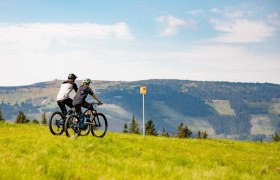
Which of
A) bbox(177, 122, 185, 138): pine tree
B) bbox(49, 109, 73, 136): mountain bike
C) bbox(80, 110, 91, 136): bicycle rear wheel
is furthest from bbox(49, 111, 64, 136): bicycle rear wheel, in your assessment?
bbox(177, 122, 185, 138): pine tree

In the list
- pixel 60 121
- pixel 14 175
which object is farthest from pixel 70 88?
pixel 14 175

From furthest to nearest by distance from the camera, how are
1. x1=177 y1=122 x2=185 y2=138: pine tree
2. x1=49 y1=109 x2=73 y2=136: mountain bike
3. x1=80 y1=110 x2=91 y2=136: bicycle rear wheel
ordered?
x1=177 y1=122 x2=185 y2=138: pine tree, x1=80 y1=110 x2=91 y2=136: bicycle rear wheel, x1=49 y1=109 x2=73 y2=136: mountain bike

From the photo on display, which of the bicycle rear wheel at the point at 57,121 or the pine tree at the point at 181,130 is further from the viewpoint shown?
the pine tree at the point at 181,130

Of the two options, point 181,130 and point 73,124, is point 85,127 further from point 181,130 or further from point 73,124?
point 181,130

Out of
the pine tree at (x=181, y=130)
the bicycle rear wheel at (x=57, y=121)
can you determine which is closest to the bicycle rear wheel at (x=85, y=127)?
the bicycle rear wheel at (x=57, y=121)

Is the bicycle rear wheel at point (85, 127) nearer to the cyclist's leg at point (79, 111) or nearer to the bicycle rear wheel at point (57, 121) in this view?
the cyclist's leg at point (79, 111)

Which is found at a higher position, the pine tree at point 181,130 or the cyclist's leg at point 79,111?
the cyclist's leg at point 79,111

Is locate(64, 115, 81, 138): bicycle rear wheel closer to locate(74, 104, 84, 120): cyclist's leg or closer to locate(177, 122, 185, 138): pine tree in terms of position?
locate(74, 104, 84, 120): cyclist's leg

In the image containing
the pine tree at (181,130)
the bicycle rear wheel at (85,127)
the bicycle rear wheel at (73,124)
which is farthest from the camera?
the pine tree at (181,130)

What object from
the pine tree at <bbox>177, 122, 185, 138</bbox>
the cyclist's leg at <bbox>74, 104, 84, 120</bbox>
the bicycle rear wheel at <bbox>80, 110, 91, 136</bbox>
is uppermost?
the cyclist's leg at <bbox>74, 104, 84, 120</bbox>

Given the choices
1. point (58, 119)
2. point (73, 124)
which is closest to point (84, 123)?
point (73, 124)

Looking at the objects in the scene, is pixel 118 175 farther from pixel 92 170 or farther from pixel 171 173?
pixel 171 173

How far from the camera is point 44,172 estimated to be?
766 cm

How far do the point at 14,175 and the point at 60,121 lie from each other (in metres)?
14.4
